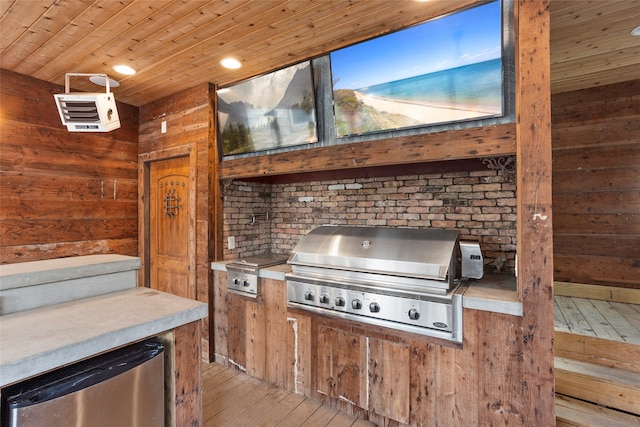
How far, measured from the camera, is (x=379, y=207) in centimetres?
286

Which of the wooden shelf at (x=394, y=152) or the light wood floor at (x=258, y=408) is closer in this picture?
the wooden shelf at (x=394, y=152)

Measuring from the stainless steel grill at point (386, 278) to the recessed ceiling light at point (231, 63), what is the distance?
1667 millimetres

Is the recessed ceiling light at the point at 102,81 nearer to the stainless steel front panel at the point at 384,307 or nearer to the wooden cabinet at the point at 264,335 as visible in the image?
the wooden cabinet at the point at 264,335

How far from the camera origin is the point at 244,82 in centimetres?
288

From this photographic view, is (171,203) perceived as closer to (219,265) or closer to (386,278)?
(219,265)

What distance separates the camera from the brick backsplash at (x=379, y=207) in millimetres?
2393

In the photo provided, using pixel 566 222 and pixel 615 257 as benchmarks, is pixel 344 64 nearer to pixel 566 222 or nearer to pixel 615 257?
pixel 566 222

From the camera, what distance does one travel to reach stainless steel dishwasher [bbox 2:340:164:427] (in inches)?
42.5

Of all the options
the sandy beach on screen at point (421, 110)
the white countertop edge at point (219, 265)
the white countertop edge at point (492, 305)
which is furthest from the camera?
the white countertop edge at point (219, 265)

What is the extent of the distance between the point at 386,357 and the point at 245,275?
1365 mm

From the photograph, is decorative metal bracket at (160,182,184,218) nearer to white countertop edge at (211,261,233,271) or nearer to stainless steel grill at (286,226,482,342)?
white countertop edge at (211,261,233,271)

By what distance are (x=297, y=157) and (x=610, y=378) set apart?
284cm

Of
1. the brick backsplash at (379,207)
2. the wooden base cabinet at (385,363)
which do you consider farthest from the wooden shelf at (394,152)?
the wooden base cabinet at (385,363)

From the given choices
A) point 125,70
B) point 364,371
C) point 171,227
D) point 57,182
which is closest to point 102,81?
point 125,70
